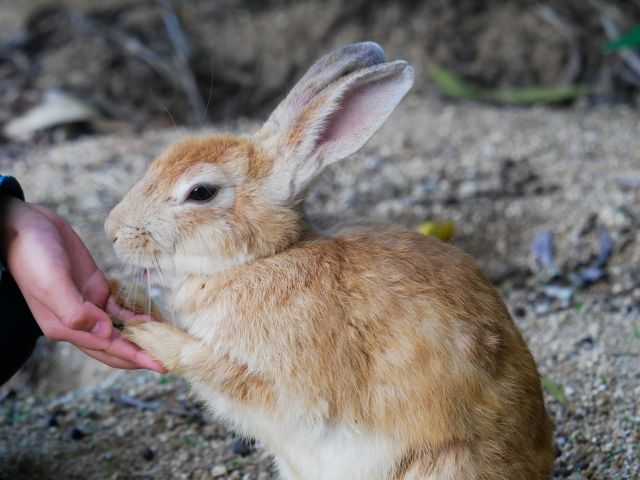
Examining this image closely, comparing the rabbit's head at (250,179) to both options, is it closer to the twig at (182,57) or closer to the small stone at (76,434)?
the small stone at (76,434)

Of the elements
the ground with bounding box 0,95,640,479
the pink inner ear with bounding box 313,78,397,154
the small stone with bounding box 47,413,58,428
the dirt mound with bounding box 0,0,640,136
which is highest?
the pink inner ear with bounding box 313,78,397,154

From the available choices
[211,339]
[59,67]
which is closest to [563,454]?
[211,339]

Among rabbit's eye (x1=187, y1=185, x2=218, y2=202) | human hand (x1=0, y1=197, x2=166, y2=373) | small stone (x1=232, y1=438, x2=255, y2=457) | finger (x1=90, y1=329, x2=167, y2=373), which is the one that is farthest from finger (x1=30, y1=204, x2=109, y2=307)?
small stone (x1=232, y1=438, x2=255, y2=457)

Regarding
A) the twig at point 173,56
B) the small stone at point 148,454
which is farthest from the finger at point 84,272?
the twig at point 173,56

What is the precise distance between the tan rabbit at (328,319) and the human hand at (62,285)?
0.41 feet

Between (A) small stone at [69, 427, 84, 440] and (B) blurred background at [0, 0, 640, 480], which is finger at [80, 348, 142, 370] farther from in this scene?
(A) small stone at [69, 427, 84, 440]

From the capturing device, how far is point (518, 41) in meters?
8.39

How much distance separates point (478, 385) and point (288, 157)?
3.74 feet

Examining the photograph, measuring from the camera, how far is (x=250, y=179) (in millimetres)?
3605

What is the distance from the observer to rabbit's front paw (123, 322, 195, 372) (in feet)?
10.9

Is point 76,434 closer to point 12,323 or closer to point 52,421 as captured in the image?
point 52,421

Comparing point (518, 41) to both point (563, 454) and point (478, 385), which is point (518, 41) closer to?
point (563, 454)

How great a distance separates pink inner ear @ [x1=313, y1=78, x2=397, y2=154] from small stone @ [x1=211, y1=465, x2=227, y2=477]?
58.7 inches

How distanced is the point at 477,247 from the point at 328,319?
2.68m
